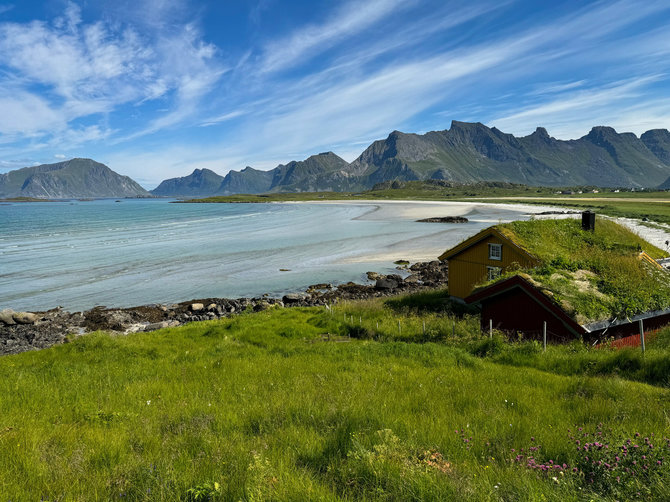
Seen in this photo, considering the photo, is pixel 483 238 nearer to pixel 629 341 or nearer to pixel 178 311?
pixel 629 341

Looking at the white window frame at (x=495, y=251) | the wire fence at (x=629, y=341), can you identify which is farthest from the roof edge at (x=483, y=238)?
the wire fence at (x=629, y=341)

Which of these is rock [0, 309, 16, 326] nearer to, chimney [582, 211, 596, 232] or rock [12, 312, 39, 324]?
rock [12, 312, 39, 324]

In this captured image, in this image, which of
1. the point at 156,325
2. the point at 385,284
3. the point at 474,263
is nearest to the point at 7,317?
the point at 156,325

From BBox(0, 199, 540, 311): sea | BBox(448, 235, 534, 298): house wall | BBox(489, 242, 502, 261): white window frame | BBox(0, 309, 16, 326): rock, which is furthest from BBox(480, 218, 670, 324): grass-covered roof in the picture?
BBox(0, 309, 16, 326): rock

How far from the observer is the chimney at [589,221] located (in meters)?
26.8

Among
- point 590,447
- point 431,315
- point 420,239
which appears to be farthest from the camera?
point 420,239

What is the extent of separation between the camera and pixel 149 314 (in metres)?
34.9

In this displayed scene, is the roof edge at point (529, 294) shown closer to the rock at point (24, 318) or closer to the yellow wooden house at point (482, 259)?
the yellow wooden house at point (482, 259)

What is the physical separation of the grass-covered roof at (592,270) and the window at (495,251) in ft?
4.67

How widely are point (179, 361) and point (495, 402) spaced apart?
13209 millimetres

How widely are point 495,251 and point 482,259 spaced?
4.62 ft

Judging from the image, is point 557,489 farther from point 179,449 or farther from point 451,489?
point 179,449

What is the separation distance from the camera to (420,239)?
80.6m

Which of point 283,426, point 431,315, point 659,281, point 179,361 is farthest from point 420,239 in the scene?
point 283,426
